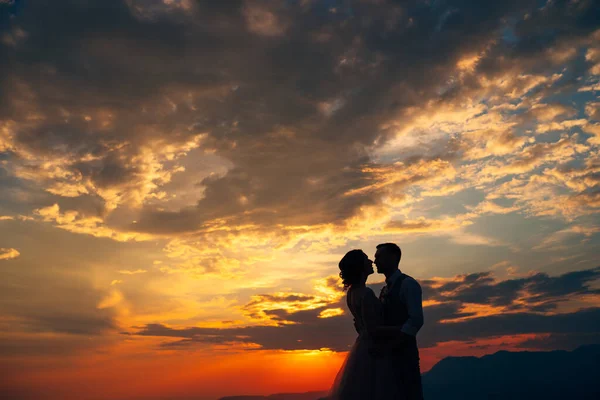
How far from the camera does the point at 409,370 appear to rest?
7.57 meters

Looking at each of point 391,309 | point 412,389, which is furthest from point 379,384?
point 391,309

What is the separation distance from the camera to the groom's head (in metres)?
8.23

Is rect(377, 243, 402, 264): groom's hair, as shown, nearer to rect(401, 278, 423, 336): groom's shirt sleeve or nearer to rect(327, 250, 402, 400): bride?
rect(327, 250, 402, 400): bride

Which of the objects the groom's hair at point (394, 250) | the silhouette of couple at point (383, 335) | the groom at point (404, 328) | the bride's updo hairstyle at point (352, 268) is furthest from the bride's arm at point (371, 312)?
the groom's hair at point (394, 250)

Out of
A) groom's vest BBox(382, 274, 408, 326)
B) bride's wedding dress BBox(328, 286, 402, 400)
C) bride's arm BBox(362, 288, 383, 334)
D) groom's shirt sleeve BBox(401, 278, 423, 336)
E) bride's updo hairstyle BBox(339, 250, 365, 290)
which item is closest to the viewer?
groom's shirt sleeve BBox(401, 278, 423, 336)

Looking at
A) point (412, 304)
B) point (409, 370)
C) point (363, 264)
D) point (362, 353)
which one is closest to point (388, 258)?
point (363, 264)

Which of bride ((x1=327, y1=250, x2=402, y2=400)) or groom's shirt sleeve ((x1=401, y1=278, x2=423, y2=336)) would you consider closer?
groom's shirt sleeve ((x1=401, y1=278, x2=423, y2=336))

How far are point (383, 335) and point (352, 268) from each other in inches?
52.5

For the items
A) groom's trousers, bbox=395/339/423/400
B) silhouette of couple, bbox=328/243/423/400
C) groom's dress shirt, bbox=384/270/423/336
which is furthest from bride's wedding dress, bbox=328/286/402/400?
groom's dress shirt, bbox=384/270/423/336

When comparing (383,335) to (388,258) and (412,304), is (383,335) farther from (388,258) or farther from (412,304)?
(388,258)

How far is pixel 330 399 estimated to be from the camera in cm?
795

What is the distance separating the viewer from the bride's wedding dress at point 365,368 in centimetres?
747

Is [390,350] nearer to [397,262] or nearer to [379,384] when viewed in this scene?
[379,384]

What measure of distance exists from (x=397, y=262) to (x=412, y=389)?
2253mm
